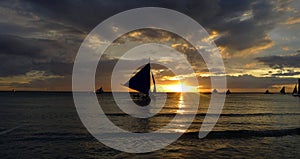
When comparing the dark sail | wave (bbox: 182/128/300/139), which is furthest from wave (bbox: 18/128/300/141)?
the dark sail

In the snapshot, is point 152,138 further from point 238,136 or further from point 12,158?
point 12,158

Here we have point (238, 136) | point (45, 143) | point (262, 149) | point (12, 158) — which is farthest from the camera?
point (238, 136)

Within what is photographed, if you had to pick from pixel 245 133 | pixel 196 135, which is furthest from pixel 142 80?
pixel 196 135

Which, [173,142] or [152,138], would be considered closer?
[173,142]

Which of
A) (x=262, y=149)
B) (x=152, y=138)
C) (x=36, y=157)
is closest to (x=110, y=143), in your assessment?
(x=152, y=138)

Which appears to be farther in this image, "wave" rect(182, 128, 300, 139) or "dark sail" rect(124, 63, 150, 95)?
"dark sail" rect(124, 63, 150, 95)

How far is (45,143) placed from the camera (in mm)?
24625

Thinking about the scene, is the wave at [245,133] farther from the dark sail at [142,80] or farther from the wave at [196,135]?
the dark sail at [142,80]

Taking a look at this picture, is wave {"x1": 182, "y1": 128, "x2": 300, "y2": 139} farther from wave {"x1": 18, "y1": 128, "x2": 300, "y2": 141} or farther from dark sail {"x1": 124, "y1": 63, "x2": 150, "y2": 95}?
dark sail {"x1": 124, "y1": 63, "x2": 150, "y2": 95}

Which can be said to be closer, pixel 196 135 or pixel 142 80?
pixel 196 135

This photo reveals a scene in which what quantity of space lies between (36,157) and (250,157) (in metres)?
15.9

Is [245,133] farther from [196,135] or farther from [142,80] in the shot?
[142,80]

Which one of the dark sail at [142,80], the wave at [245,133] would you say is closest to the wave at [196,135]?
the wave at [245,133]

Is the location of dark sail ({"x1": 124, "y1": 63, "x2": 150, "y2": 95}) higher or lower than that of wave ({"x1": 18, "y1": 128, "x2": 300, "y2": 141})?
higher
